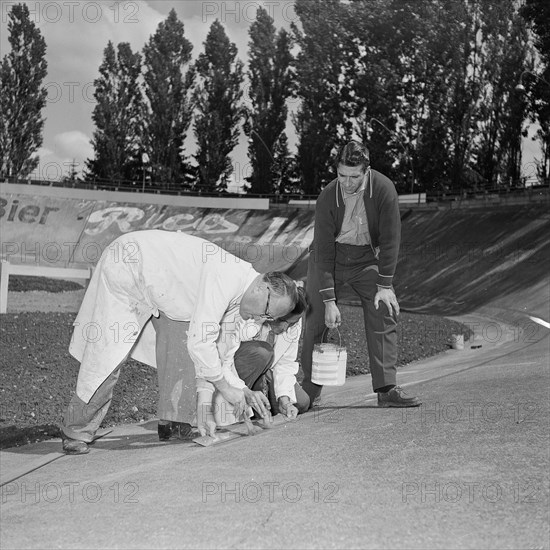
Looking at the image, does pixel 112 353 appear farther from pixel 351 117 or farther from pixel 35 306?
pixel 351 117

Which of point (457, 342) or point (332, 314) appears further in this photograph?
point (457, 342)

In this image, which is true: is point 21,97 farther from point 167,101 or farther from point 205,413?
point 205,413

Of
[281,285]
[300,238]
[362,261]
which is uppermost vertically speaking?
[300,238]

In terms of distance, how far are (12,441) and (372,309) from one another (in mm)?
3187

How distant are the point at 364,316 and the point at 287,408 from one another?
1.30 meters

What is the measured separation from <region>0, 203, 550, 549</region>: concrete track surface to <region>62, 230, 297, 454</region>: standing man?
0.37 m

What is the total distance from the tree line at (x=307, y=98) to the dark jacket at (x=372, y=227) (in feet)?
131

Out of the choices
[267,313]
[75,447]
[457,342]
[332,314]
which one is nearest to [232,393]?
[267,313]

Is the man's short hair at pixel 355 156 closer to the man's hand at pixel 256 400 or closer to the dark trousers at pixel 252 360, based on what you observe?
the dark trousers at pixel 252 360

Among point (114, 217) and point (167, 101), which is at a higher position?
point (167, 101)

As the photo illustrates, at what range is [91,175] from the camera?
55.7m

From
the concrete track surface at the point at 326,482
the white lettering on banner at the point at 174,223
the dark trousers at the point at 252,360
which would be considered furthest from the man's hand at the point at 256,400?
the white lettering on banner at the point at 174,223

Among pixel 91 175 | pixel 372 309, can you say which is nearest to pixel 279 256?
pixel 91 175

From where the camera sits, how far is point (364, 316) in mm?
6449
